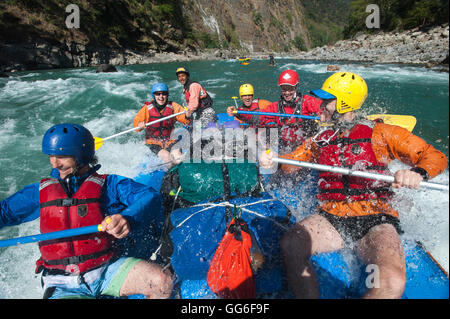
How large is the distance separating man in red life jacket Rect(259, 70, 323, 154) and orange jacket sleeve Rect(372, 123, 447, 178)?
6.46 feet

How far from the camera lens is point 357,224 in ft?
6.75

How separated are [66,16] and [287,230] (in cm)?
3014

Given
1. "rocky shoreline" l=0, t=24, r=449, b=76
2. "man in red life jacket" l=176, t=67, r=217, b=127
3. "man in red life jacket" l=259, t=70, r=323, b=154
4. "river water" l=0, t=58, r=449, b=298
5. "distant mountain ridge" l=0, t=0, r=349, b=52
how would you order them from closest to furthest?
"river water" l=0, t=58, r=449, b=298 < "man in red life jacket" l=259, t=70, r=323, b=154 < "man in red life jacket" l=176, t=67, r=217, b=127 < "rocky shoreline" l=0, t=24, r=449, b=76 < "distant mountain ridge" l=0, t=0, r=349, b=52

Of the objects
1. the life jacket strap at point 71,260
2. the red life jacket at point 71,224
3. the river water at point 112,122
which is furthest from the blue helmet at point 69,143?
the river water at point 112,122

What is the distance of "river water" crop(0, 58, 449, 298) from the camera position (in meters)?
2.37

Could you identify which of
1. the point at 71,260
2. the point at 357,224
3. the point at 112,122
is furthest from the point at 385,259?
the point at 112,122

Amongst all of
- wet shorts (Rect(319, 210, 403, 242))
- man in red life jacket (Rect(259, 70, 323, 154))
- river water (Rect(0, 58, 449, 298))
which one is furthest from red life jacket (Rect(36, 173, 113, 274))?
man in red life jacket (Rect(259, 70, 323, 154))

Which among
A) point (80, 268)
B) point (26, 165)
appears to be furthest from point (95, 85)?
point (80, 268)

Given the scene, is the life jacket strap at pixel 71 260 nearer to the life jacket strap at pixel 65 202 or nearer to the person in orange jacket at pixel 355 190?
the life jacket strap at pixel 65 202

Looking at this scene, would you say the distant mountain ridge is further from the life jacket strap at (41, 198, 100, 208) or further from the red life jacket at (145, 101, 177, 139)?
the life jacket strap at (41, 198, 100, 208)

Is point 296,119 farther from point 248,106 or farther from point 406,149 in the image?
point 406,149

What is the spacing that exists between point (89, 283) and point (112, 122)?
7.24 meters

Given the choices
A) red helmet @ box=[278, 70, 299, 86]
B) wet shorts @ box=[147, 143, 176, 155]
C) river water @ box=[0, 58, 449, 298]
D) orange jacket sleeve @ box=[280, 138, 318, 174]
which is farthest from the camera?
wet shorts @ box=[147, 143, 176, 155]
